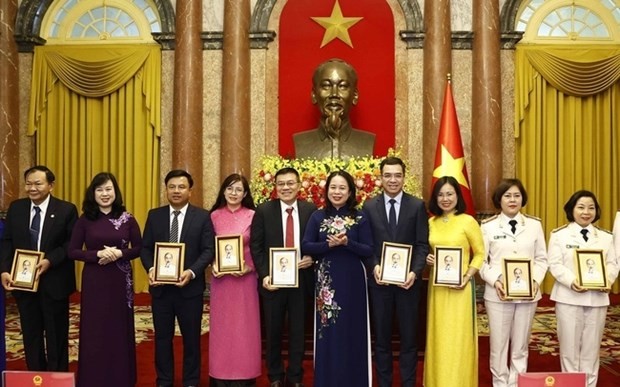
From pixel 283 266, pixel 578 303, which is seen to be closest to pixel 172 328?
pixel 283 266

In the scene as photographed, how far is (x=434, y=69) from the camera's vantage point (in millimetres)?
8891

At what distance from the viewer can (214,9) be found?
9.27 meters

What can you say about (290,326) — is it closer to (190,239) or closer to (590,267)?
(190,239)

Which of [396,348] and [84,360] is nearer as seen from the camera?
[84,360]

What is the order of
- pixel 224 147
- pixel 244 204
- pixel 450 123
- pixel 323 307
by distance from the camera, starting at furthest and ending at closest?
1. pixel 224 147
2. pixel 450 123
3. pixel 244 204
4. pixel 323 307

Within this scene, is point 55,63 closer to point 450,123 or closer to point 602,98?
point 450,123

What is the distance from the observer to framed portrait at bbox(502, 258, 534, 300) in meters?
4.46

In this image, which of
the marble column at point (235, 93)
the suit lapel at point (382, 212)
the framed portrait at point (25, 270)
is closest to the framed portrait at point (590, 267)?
the suit lapel at point (382, 212)

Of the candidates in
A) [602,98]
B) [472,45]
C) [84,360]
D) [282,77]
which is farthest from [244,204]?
[602,98]

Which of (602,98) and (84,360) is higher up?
(602,98)

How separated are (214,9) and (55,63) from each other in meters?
2.34

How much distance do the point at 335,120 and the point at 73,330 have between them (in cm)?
379

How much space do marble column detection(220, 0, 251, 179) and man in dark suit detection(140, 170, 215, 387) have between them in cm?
419

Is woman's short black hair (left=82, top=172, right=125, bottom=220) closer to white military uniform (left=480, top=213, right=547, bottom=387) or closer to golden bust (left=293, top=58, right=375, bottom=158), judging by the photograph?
white military uniform (left=480, top=213, right=547, bottom=387)
